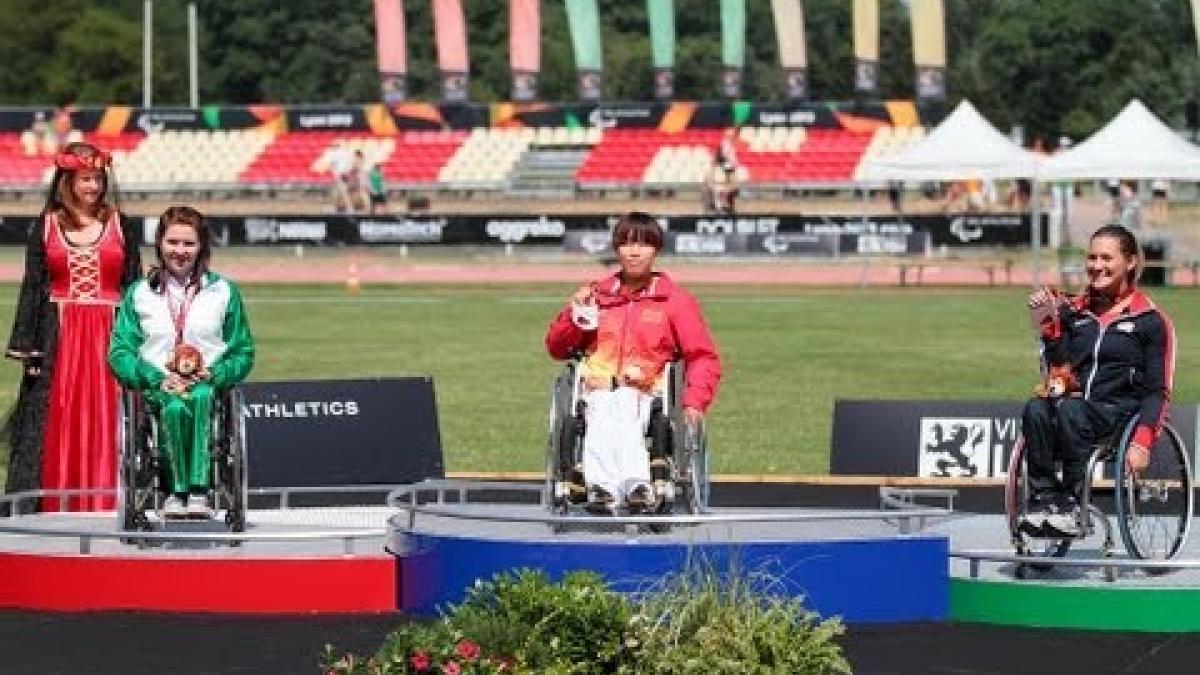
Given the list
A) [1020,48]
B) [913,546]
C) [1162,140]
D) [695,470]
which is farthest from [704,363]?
[1020,48]

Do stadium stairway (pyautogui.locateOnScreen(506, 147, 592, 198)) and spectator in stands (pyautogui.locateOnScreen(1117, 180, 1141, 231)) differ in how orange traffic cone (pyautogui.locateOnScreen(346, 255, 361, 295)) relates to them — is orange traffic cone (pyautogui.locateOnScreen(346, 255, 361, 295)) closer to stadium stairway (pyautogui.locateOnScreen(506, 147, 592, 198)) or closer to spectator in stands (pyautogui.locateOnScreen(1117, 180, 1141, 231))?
spectator in stands (pyautogui.locateOnScreen(1117, 180, 1141, 231))

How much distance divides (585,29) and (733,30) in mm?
3263

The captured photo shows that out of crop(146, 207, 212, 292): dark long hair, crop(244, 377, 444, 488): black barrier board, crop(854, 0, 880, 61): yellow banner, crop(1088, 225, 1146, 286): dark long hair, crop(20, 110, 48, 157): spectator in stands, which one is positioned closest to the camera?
crop(1088, 225, 1146, 286): dark long hair

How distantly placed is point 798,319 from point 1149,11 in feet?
253

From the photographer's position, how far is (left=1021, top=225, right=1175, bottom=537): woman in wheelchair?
1208cm

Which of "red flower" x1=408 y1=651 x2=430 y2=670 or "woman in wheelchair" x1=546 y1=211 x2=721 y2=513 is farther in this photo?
"woman in wheelchair" x1=546 y1=211 x2=721 y2=513

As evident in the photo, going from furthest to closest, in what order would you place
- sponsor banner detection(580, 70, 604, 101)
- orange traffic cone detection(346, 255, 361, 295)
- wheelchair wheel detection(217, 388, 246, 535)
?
sponsor banner detection(580, 70, 604, 101)
orange traffic cone detection(346, 255, 361, 295)
wheelchair wheel detection(217, 388, 246, 535)

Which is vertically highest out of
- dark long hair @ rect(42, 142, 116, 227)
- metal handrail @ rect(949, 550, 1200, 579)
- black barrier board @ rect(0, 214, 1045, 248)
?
black barrier board @ rect(0, 214, 1045, 248)

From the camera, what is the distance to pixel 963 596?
11781 millimetres

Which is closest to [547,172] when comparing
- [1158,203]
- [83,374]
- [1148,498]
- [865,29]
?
[865,29]

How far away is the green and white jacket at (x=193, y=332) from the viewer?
12922 millimetres

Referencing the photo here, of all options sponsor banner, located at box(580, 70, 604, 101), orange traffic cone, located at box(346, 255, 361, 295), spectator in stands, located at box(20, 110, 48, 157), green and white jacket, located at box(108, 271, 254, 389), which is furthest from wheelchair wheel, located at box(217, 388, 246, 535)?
spectator in stands, located at box(20, 110, 48, 157)

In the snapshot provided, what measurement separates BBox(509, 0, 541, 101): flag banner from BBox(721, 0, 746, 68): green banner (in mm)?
4146

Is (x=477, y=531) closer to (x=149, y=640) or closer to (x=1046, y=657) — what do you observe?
(x=149, y=640)
